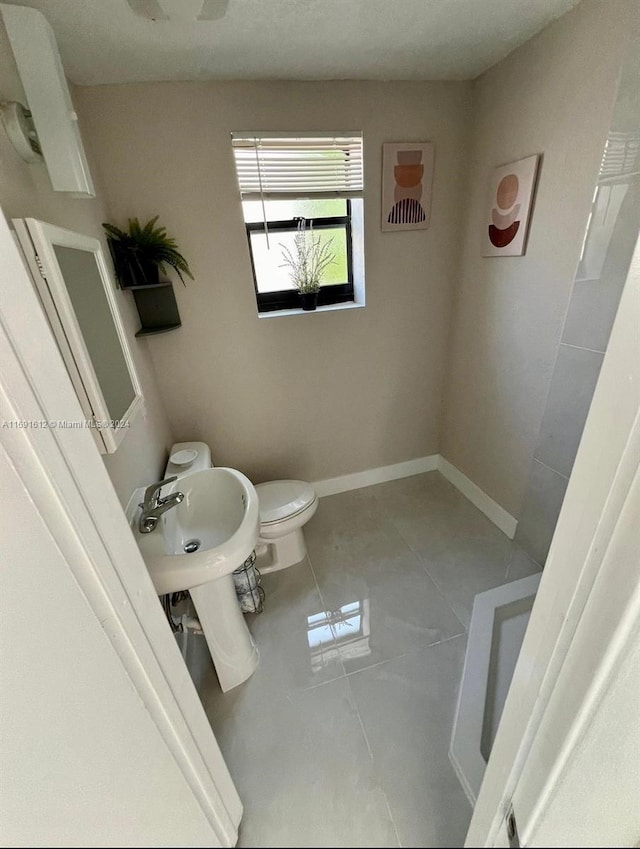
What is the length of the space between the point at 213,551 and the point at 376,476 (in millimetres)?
1490

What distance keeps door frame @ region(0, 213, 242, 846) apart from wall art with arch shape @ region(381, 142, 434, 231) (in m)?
1.64

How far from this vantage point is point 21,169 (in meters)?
0.76

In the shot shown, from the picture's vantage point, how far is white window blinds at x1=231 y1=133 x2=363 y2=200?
57.5 inches

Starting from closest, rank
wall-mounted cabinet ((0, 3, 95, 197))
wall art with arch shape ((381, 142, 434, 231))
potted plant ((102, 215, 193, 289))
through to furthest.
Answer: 1. wall-mounted cabinet ((0, 3, 95, 197))
2. potted plant ((102, 215, 193, 289))
3. wall art with arch shape ((381, 142, 434, 231))

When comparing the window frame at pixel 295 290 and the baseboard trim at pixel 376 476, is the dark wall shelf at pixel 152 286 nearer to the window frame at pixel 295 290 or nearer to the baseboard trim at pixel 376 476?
the window frame at pixel 295 290

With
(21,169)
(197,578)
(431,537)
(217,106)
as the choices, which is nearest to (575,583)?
(197,578)

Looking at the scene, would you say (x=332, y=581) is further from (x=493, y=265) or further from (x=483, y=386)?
(x=493, y=265)

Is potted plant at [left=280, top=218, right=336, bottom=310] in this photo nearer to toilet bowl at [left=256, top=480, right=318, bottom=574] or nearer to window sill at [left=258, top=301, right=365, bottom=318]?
window sill at [left=258, top=301, right=365, bottom=318]

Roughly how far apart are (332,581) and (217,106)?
6.80 ft

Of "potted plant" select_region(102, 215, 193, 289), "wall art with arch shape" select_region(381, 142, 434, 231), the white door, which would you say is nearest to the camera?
the white door

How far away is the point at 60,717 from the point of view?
1.75ft

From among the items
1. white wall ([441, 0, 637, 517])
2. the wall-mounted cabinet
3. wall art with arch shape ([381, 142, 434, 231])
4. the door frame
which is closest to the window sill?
wall art with arch shape ([381, 142, 434, 231])

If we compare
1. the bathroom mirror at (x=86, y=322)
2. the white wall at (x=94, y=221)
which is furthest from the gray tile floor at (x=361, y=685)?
the bathroom mirror at (x=86, y=322)

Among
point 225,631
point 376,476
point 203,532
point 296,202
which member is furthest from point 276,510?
point 296,202
